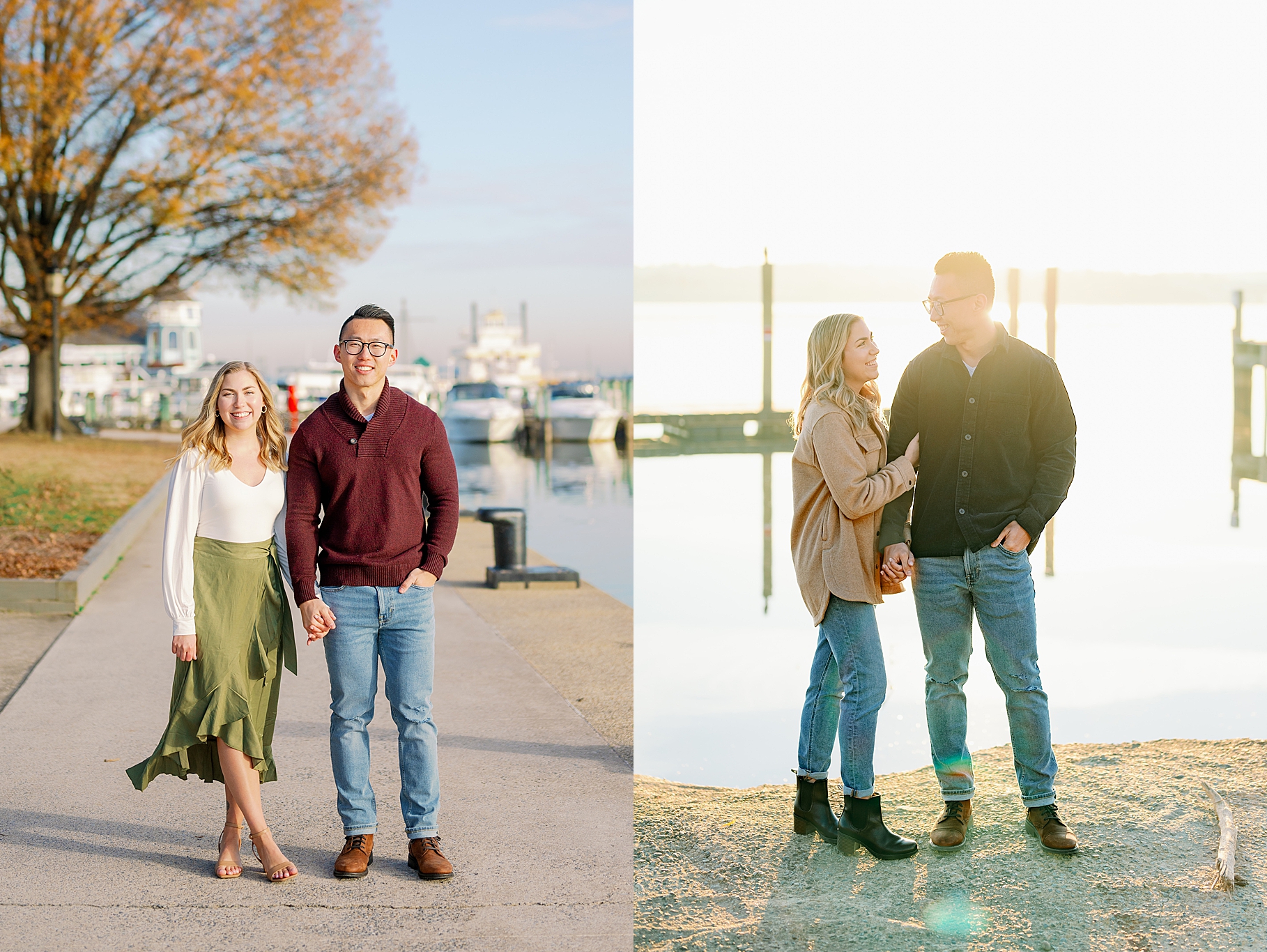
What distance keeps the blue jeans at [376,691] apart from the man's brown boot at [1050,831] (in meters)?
2.02

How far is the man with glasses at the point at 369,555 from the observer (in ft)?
12.2

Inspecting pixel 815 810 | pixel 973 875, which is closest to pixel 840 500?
pixel 815 810

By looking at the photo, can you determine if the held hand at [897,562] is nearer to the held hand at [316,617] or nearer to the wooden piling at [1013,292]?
the held hand at [316,617]

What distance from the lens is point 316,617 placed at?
11.9 ft

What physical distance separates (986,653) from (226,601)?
249cm

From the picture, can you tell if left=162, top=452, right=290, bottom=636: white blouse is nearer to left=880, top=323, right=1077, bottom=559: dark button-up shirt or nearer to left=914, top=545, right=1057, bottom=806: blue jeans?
left=880, top=323, right=1077, bottom=559: dark button-up shirt

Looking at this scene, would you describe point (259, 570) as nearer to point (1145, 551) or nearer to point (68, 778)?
point (68, 778)

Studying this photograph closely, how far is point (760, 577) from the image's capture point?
17.1 m

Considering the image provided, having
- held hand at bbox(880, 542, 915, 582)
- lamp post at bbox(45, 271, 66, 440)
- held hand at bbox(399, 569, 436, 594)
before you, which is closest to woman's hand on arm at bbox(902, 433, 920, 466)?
held hand at bbox(880, 542, 915, 582)

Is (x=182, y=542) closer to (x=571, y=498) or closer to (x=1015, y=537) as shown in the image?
(x=1015, y=537)

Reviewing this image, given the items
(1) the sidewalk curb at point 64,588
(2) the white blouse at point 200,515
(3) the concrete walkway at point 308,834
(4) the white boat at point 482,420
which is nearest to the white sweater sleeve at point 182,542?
(2) the white blouse at point 200,515

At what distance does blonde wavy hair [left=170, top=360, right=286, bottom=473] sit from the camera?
3.74 metres

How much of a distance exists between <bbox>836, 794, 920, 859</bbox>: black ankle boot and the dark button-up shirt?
0.88 metres

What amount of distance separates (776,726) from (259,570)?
14.8ft
